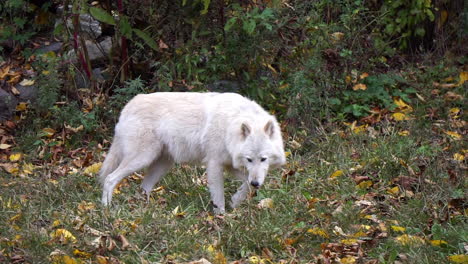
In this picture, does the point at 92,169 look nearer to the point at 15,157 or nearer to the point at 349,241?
the point at 15,157

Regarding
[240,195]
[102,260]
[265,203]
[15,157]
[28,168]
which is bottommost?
[15,157]

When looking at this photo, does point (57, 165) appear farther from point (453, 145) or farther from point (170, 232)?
point (453, 145)

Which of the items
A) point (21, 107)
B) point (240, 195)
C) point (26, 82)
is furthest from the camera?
point (26, 82)

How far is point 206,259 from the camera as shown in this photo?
478 centimetres

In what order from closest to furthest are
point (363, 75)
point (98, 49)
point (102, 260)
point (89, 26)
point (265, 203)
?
point (102, 260) < point (265, 203) < point (363, 75) < point (89, 26) < point (98, 49)

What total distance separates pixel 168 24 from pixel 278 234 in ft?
15.9

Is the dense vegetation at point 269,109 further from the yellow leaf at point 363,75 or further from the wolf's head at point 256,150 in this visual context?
the wolf's head at point 256,150

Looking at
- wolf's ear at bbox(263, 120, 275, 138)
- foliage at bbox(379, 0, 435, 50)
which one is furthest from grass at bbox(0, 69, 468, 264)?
foliage at bbox(379, 0, 435, 50)

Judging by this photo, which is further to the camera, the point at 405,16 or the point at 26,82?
the point at 405,16

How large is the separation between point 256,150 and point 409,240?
1.73 m

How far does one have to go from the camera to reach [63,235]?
16.7 ft

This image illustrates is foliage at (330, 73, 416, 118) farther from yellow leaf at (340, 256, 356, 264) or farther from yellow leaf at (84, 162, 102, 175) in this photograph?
yellow leaf at (340, 256, 356, 264)

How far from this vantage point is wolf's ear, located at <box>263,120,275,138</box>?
6.17 metres

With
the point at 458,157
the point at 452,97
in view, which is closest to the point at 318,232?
the point at 458,157
